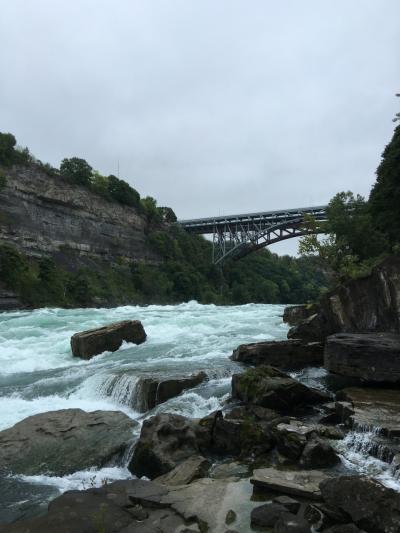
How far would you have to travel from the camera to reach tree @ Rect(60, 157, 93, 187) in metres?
53.9

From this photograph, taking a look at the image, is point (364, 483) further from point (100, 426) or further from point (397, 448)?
point (100, 426)

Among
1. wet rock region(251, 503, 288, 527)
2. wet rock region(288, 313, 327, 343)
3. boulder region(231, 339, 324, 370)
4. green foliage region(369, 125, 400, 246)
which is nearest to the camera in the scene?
wet rock region(251, 503, 288, 527)

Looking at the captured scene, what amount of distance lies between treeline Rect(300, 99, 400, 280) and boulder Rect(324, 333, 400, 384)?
6.63m

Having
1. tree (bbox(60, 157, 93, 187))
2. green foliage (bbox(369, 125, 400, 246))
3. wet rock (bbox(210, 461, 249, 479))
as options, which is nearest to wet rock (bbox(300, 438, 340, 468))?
wet rock (bbox(210, 461, 249, 479))

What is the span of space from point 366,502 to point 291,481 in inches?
44.3

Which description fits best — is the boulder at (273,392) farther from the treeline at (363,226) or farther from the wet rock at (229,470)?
the treeline at (363,226)

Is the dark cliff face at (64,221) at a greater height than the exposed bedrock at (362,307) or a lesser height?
greater

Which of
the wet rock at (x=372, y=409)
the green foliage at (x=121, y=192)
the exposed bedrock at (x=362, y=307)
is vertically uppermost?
the green foliage at (x=121, y=192)

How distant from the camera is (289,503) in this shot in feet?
15.7

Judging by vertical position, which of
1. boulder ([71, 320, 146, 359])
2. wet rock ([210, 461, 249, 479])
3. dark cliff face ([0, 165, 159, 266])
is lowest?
wet rock ([210, 461, 249, 479])

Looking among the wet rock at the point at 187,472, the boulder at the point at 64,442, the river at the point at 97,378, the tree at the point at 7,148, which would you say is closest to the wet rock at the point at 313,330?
the river at the point at 97,378

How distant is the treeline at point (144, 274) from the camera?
3725 cm

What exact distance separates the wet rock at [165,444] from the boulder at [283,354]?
224 inches

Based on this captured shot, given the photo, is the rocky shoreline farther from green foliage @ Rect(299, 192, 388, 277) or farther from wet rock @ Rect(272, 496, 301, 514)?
green foliage @ Rect(299, 192, 388, 277)
